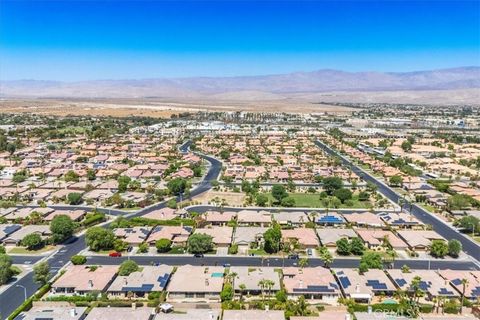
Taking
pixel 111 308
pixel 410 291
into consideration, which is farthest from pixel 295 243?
pixel 111 308

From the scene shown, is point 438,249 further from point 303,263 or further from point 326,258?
point 303,263

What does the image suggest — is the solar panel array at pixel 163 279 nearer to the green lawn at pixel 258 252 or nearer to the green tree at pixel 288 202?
the green lawn at pixel 258 252

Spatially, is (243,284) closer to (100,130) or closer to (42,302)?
(42,302)

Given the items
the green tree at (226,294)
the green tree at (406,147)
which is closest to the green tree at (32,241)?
the green tree at (226,294)

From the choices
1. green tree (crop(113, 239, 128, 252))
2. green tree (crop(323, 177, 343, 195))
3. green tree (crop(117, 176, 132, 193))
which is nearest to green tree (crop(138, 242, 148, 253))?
green tree (crop(113, 239, 128, 252))

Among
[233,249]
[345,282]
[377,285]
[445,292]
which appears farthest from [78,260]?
[445,292]

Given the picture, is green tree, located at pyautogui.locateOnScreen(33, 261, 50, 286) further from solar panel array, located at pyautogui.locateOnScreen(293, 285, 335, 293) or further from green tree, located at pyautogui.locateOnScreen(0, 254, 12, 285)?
solar panel array, located at pyautogui.locateOnScreen(293, 285, 335, 293)
